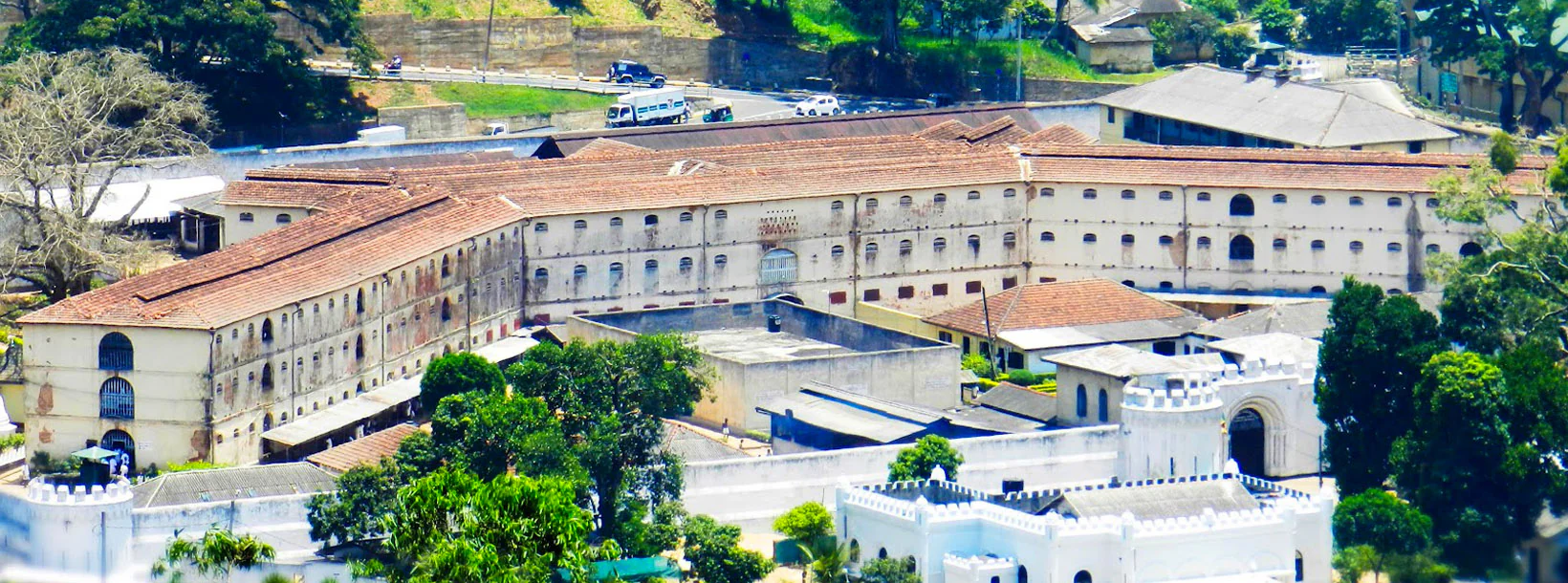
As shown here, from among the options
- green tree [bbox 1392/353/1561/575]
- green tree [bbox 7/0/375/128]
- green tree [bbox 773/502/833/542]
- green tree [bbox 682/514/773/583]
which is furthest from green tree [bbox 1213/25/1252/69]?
green tree [bbox 682/514/773/583]

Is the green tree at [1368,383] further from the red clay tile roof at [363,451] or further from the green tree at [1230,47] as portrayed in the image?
the green tree at [1230,47]

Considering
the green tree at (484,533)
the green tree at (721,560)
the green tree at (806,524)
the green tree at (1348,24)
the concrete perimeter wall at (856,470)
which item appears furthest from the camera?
the green tree at (1348,24)

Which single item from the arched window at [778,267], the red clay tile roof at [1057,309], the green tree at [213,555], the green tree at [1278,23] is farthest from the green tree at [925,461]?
the green tree at [1278,23]

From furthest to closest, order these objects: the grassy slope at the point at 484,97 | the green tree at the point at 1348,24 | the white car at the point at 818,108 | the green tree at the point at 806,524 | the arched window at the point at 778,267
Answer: the green tree at the point at 1348,24 → the white car at the point at 818,108 → the grassy slope at the point at 484,97 → the arched window at the point at 778,267 → the green tree at the point at 806,524

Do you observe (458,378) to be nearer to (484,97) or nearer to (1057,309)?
(1057,309)

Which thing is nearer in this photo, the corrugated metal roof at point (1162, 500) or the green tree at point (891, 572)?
the green tree at point (891, 572)

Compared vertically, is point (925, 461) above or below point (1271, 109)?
below

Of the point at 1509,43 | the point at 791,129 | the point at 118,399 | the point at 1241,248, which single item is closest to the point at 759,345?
the point at 1241,248

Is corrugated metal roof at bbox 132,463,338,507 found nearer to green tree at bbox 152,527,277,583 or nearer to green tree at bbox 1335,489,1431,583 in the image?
green tree at bbox 152,527,277,583
